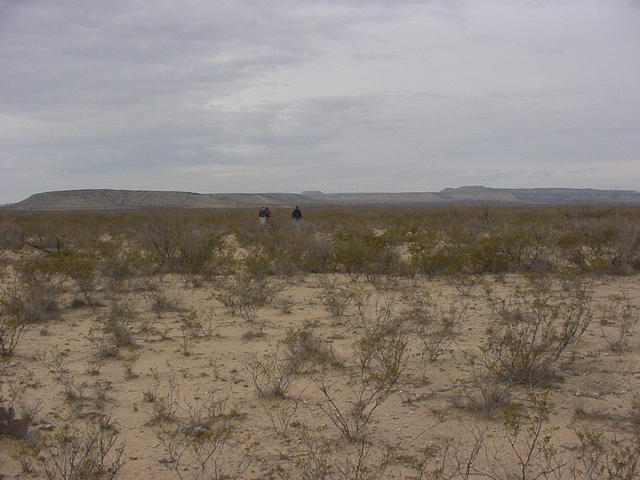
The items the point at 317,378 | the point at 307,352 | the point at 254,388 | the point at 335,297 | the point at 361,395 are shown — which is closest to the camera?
the point at 361,395

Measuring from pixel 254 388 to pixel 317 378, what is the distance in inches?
27.1

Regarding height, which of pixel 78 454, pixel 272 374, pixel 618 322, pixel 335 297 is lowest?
pixel 78 454

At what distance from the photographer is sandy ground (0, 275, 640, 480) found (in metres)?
4.28

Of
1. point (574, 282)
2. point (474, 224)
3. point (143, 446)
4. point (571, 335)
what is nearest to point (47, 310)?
point (143, 446)

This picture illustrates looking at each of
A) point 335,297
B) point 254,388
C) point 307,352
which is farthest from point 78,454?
point 335,297

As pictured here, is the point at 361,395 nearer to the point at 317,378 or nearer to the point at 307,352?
the point at 317,378

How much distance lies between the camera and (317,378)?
5664 mm

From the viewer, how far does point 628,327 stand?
7059 millimetres

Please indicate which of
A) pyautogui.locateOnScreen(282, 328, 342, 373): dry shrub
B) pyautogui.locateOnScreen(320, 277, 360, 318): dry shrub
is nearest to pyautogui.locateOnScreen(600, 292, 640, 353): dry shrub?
pyautogui.locateOnScreen(282, 328, 342, 373): dry shrub

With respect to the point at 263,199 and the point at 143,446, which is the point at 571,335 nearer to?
the point at 143,446

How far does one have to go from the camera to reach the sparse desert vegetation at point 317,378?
3.98 m

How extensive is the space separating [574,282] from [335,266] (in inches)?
206

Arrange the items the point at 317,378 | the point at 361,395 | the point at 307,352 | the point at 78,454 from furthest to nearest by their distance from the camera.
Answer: the point at 307,352
the point at 317,378
the point at 361,395
the point at 78,454

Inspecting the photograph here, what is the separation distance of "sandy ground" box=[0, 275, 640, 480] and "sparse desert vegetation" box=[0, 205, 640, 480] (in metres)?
0.02
